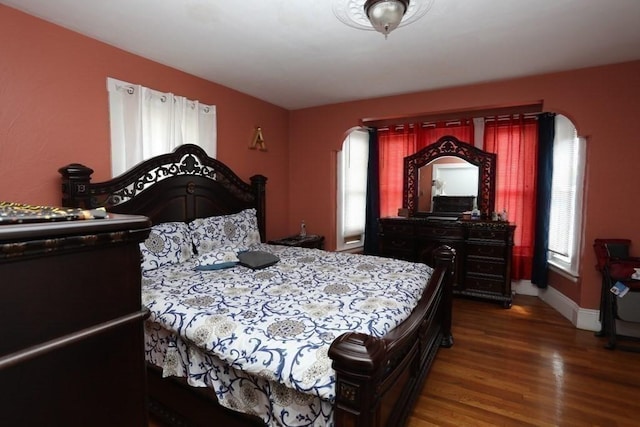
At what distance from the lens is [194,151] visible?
3100 mm

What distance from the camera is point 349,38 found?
2.42 m

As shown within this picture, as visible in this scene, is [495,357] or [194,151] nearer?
[495,357]

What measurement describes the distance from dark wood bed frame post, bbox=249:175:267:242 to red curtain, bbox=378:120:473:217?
175 centimetres

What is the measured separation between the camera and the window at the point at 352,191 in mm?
4535

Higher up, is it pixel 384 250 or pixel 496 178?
pixel 496 178

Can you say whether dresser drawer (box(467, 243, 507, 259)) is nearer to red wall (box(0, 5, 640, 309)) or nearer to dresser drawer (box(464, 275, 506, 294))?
dresser drawer (box(464, 275, 506, 294))

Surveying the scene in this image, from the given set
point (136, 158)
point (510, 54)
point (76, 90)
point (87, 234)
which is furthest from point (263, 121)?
point (87, 234)

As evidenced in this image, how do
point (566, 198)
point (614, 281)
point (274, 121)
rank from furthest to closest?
point (274, 121), point (566, 198), point (614, 281)

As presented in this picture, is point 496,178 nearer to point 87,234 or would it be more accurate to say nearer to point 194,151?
point 194,151

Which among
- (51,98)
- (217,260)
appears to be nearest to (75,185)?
(51,98)

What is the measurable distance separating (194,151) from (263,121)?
1263 mm

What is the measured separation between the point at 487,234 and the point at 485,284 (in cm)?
57

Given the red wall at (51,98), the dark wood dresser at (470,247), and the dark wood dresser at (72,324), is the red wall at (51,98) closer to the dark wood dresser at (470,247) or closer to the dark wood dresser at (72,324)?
the dark wood dresser at (72,324)

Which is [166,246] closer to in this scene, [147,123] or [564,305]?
[147,123]
